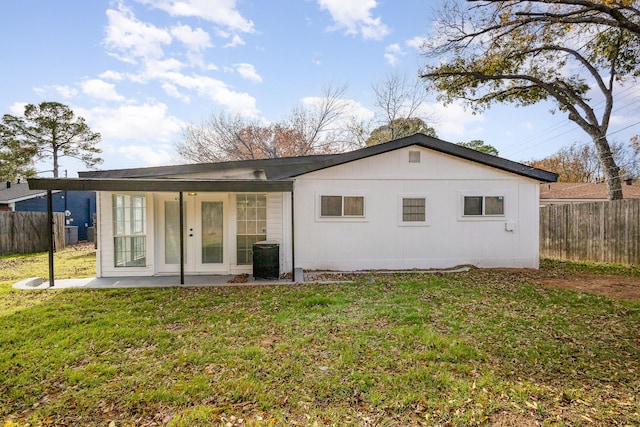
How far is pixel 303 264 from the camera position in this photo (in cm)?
845

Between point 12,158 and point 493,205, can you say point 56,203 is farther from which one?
point 493,205

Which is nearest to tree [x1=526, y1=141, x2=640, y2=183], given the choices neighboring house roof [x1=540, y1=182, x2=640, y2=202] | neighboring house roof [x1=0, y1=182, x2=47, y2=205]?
neighboring house roof [x1=540, y1=182, x2=640, y2=202]

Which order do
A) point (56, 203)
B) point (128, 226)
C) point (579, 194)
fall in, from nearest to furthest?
point (128, 226), point (579, 194), point (56, 203)

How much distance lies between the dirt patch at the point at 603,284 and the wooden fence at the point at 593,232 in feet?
7.62

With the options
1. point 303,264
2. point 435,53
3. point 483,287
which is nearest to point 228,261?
point 303,264

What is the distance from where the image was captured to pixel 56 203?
18.7 metres

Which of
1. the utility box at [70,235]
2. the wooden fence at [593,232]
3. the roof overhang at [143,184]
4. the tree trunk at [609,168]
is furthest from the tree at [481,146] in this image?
the utility box at [70,235]

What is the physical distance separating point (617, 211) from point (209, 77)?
17.3 m

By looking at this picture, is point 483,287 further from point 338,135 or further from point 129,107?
point 338,135

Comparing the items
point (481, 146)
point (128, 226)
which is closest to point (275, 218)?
point (128, 226)

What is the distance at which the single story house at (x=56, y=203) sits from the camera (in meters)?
17.1

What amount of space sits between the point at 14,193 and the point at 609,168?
1069 inches

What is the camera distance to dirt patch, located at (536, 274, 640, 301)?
21.0 ft

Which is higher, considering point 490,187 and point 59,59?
point 59,59
